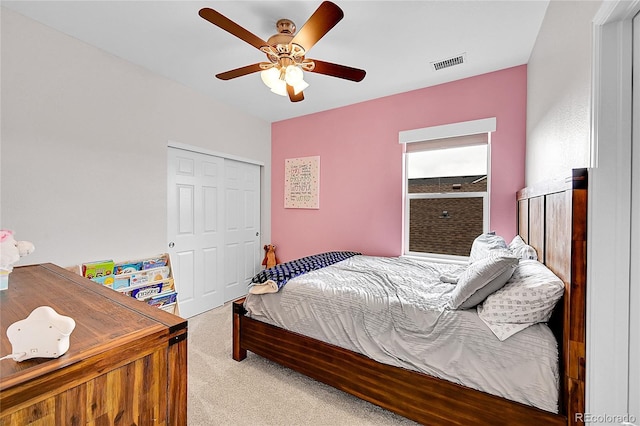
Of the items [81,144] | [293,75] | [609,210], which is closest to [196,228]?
[81,144]

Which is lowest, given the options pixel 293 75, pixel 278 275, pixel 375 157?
pixel 278 275

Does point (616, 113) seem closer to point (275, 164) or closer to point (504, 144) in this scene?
point (504, 144)

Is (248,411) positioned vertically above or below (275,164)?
below

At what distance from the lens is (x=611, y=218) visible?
3.46 ft

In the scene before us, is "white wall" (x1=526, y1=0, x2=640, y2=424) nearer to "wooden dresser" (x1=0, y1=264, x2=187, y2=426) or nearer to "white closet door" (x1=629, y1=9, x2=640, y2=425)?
"white closet door" (x1=629, y1=9, x2=640, y2=425)

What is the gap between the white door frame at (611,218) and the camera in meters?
1.04

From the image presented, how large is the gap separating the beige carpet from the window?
1912 millimetres

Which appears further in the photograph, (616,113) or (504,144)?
(504,144)

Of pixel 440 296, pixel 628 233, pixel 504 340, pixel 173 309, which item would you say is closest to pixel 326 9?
pixel 628 233

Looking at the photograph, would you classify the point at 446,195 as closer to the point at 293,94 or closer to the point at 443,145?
the point at 443,145

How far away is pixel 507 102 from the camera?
266 cm

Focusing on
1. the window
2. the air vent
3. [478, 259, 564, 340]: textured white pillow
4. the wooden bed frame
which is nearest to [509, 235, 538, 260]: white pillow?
the wooden bed frame

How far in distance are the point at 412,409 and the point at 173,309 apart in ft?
8.24

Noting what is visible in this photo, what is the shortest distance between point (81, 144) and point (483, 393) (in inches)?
130
